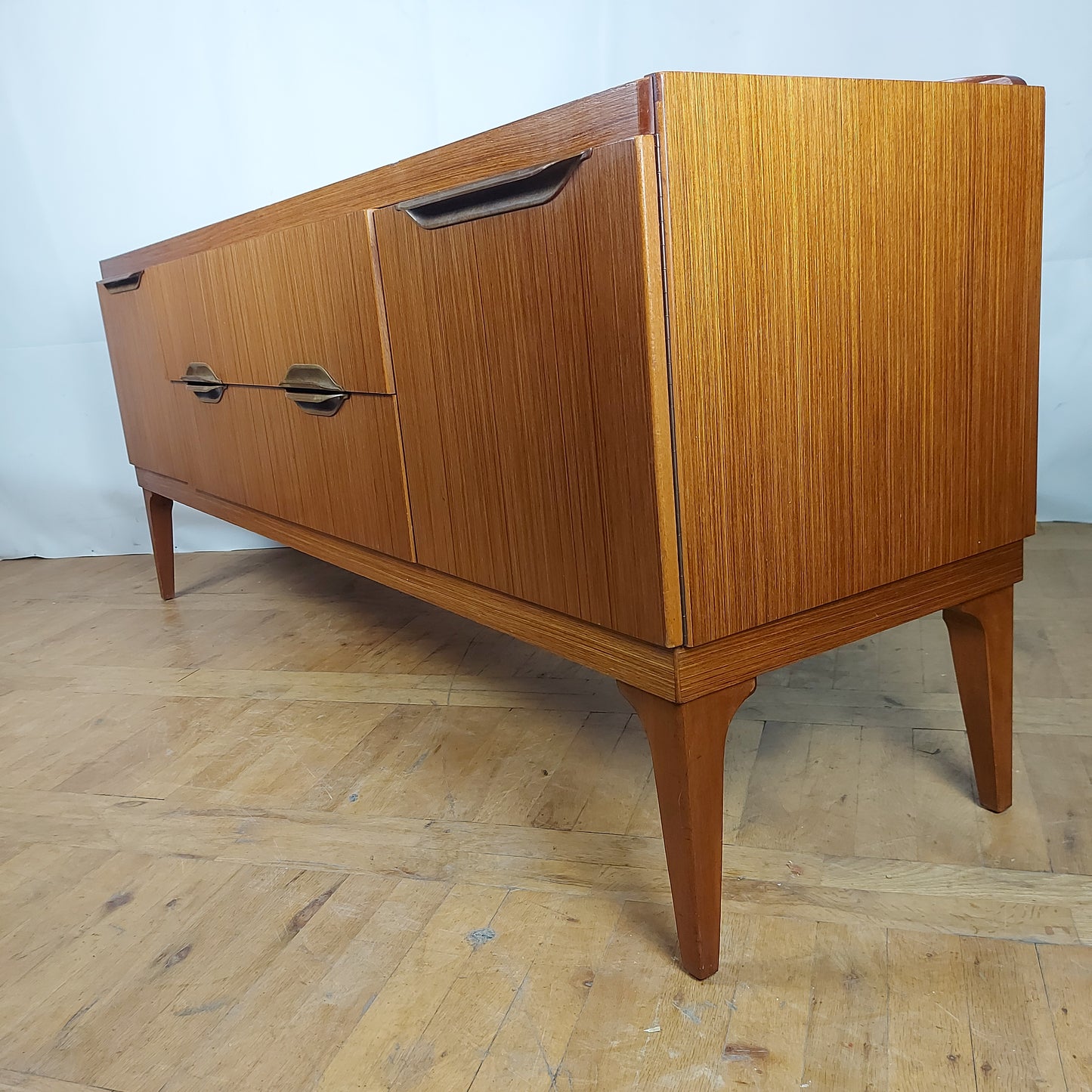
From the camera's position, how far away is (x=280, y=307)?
108 cm

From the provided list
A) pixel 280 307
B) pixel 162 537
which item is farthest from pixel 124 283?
pixel 280 307

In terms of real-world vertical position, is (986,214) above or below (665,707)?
above

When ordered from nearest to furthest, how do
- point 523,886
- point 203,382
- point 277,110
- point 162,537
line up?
point 523,886, point 203,382, point 162,537, point 277,110

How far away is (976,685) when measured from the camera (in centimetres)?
89

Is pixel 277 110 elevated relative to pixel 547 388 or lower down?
elevated

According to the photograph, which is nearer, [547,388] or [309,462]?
[547,388]

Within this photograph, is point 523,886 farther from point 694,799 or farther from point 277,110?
point 277,110

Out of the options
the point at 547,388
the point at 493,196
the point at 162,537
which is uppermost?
the point at 493,196

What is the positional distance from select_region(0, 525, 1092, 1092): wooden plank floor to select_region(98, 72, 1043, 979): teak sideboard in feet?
0.26

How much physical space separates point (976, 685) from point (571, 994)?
0.44 m

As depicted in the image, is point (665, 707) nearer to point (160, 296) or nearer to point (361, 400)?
point (361, 400)

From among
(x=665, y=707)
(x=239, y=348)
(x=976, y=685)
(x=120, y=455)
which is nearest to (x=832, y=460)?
(x=665, y=707)

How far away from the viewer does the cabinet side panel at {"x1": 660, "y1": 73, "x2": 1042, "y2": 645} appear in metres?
0.61

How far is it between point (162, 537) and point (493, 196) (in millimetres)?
1349
